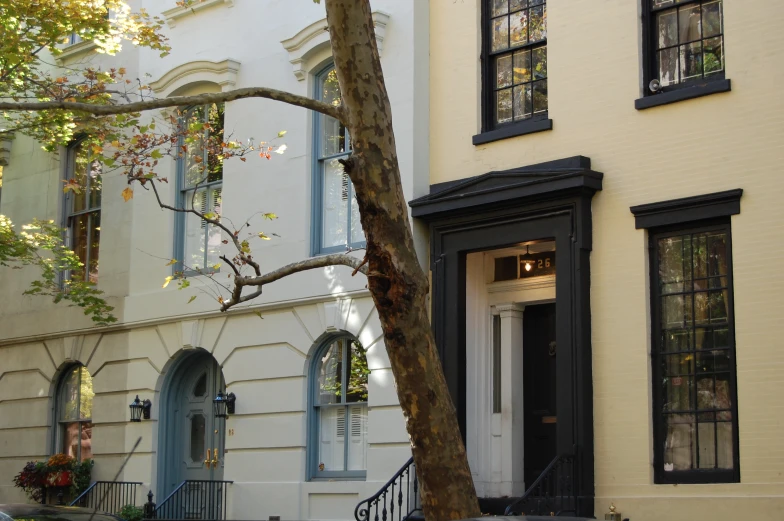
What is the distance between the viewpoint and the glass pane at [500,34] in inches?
647

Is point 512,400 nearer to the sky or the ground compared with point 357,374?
nearer to the ground

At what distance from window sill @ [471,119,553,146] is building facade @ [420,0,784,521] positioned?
29mm

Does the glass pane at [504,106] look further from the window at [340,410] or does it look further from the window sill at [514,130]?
the window at [340,410]

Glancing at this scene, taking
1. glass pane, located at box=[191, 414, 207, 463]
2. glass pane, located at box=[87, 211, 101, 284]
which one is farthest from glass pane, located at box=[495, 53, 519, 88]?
glass pane, located at box=[87, 211, 101, 284]

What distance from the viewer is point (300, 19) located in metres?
18.7

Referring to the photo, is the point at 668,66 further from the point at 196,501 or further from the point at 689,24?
the point at 196,501

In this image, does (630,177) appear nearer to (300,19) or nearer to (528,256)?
(528,256)

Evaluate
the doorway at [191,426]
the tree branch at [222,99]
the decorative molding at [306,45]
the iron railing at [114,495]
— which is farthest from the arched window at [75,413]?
the tree branch at [222,99]

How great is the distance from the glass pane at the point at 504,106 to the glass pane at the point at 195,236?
227 inches

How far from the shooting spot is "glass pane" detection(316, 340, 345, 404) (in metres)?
17.8

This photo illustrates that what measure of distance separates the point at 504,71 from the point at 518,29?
1.88ft

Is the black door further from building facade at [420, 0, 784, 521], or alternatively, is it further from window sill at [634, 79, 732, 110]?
window sill at [634, 79, 732, 110]

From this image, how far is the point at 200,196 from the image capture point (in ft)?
66.1

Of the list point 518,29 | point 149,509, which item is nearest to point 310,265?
point 518,29
